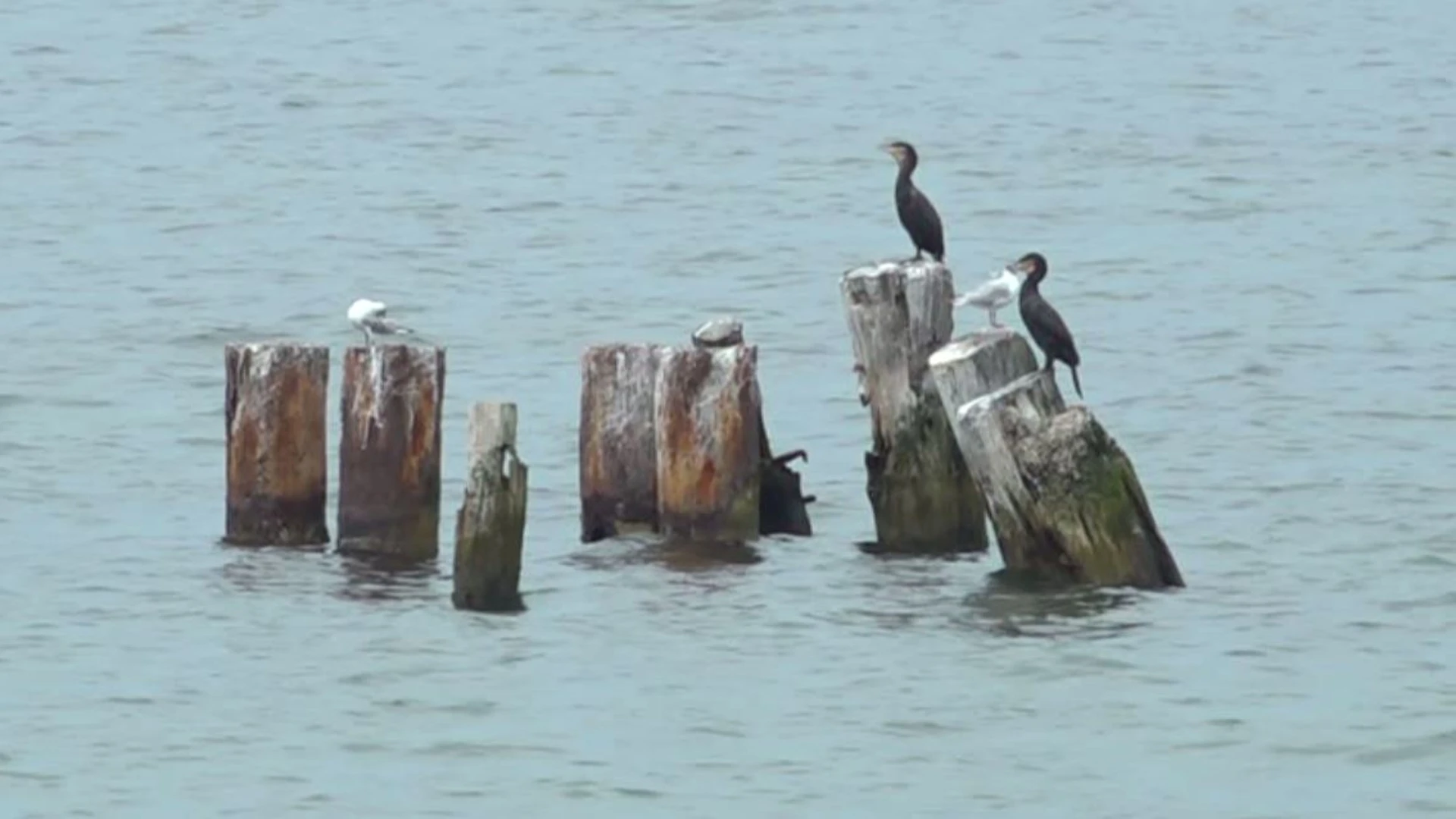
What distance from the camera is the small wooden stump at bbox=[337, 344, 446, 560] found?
17516 millimetres

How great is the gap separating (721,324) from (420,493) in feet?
5.18

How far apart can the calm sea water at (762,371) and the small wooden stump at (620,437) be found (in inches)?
9.1

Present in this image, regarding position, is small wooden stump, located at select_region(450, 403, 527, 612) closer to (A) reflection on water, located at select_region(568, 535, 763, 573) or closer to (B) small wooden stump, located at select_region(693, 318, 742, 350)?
(A) reflection on water, located at select_region(568, 535, 763, 573)

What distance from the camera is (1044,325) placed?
17953 mm

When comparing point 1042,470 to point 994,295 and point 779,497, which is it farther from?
point 779,497

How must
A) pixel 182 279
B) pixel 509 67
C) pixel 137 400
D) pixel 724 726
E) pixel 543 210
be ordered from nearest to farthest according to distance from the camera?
1. pixel 724 726
2. pixel 137 400
3. pixel 182 279
4. pixel 543 210
5. pixel 509 67

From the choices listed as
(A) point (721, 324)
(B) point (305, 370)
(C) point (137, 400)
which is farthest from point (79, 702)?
(C) point (137, 400)

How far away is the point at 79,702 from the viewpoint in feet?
53.8

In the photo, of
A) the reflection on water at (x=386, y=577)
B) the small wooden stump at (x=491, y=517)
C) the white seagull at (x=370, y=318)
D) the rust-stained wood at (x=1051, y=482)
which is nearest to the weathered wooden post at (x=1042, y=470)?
the rust-stained wood at (x=1051, y=482)

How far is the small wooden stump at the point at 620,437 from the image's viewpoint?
18031 millimetres

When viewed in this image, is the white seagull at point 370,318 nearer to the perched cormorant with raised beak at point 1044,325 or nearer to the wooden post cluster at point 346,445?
the wooden post cluster at point 346,445

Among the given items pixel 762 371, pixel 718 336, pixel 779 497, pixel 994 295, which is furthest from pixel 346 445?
pixel 762 371

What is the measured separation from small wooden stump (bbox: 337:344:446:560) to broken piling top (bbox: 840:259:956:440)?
1.91 metres

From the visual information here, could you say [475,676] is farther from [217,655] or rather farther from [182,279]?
[182,279]
